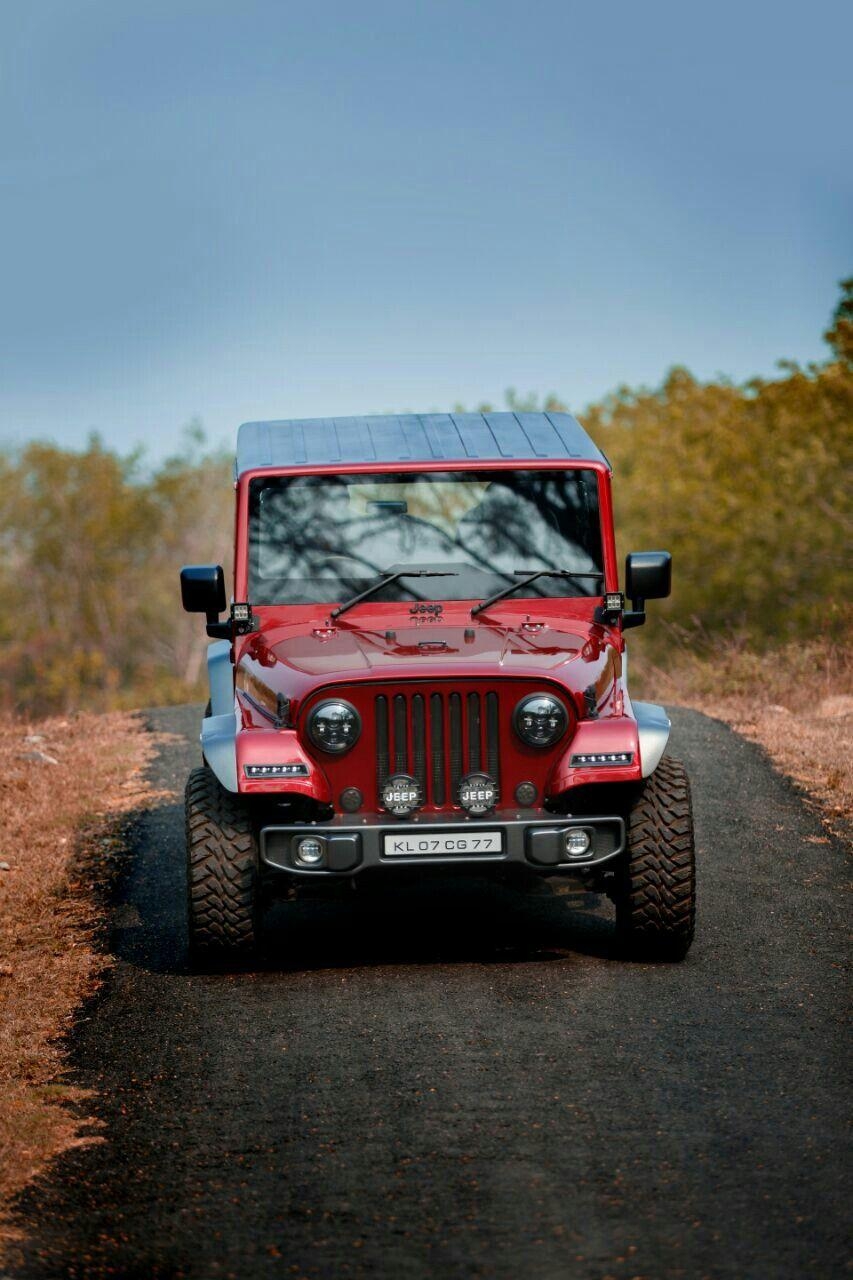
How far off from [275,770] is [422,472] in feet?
6.10

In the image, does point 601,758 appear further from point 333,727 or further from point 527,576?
point 527,576

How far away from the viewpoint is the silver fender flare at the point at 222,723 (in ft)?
21.2

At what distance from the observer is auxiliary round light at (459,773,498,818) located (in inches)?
254

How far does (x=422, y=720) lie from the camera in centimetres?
652

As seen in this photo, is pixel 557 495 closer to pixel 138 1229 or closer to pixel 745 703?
pixel 138 1229

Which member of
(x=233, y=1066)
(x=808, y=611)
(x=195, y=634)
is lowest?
(x=195, y=634)

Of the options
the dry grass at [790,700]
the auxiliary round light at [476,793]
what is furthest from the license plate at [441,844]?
the dry grass at [790,700]

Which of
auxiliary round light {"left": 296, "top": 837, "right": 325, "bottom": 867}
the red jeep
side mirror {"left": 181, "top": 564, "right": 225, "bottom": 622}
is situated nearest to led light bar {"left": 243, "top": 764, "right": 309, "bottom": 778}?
the red jeep

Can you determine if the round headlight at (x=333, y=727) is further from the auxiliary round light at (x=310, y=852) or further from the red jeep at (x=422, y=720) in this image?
the auxiliary round light at (x=310, y=852)

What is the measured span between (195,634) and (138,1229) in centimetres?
5791

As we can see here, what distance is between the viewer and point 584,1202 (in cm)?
408

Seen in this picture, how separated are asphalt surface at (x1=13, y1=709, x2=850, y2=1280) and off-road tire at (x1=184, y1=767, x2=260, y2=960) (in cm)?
21

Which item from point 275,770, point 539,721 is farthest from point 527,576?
point 275,770

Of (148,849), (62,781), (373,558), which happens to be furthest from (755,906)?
(62,781)
